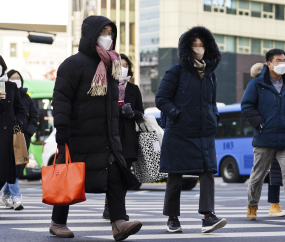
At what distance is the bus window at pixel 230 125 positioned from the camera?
22.2m

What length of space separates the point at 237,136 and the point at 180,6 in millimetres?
23164

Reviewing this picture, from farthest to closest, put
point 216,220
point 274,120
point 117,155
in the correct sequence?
1. point 274,120
2. point 216,220
3. point 117,155

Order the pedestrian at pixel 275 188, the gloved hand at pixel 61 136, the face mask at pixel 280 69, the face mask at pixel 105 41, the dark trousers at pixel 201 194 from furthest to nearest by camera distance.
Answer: the pedestrian at pixel 275 188 < the face mask at pixel 280 69 < the dark trousers at pixel 201 194 < the face mask at pixel 105 41 < the gloved hand at pixel 61 136

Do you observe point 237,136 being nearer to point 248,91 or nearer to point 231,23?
point 248,91

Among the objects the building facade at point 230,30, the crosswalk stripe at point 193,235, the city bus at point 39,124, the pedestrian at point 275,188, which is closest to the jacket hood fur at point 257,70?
the pedestrian at point 275,188

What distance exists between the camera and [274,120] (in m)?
7.50

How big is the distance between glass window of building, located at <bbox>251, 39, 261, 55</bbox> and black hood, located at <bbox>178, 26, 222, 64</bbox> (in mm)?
40144

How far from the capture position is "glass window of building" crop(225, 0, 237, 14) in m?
45.0

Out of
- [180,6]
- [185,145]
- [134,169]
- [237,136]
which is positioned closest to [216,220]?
[185,145]

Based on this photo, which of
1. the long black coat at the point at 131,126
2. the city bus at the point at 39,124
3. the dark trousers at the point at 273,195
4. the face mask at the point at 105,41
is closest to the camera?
the face mask at the point at 105,41

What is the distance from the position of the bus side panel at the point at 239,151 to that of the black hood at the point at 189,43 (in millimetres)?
15326

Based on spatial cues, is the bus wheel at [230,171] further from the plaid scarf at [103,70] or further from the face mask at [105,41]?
the face mask at [105,41]

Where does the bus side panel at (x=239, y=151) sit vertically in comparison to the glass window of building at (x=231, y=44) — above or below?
below

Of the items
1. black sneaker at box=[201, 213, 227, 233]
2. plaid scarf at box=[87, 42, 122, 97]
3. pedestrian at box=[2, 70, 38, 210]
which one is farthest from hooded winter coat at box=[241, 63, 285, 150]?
pedestrian at box=[2, 70, 38, 210]
